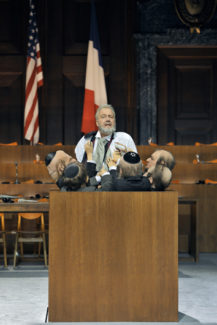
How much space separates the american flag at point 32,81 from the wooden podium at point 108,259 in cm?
561

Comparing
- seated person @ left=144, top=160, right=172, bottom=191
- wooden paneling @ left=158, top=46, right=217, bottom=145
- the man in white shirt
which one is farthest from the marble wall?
seated person @ left=144, top=160, right=172, bottom=191

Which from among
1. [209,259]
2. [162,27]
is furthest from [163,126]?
[209,259]

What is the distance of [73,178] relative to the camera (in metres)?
3.67

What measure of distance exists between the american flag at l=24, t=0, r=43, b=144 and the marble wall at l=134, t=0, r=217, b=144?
5.80ft

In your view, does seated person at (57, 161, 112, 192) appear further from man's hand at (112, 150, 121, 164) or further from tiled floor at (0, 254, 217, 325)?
man's hand at (112, 150, 121, 164)

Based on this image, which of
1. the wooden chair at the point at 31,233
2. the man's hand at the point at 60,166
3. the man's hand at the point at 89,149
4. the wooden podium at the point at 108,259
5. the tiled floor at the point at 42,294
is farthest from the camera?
the wooden chair at the point at 31,233

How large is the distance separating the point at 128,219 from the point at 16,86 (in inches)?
266

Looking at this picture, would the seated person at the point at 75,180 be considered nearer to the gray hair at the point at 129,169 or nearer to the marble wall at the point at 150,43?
the gray hair at the point at 129,169

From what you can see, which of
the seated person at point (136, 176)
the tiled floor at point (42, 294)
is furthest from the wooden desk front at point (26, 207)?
the seated person at point (136, 176)

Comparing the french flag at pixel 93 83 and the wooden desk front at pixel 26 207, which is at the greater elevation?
the french flag at pixel 93 83

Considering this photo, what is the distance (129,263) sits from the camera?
11.6ft

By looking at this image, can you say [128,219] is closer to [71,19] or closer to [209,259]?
[209,259]

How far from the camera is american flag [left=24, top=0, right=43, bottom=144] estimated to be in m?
8.99

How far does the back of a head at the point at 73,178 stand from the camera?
368 centimetres
